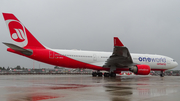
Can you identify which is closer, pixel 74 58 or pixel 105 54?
pixel 74 58

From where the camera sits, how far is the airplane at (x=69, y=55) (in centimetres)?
2027

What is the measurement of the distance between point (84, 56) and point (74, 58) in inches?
54.0

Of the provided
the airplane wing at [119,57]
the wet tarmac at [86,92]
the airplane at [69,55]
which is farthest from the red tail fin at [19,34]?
the wet tarmac at [86,92]

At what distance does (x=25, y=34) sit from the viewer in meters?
21.1

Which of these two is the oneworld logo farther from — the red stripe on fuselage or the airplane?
the red stripe on fuselage

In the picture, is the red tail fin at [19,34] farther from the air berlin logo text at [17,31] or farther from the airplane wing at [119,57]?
the airplane wing at [119,57]

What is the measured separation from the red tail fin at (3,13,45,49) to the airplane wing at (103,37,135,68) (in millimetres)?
8595

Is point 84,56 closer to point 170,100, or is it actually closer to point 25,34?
point 25,34

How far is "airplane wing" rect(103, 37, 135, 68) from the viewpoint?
1906cm

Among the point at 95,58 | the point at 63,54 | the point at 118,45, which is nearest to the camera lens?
the point at 118,45

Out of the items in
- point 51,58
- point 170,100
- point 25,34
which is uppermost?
point 25,34

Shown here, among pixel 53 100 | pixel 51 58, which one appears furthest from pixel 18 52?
pixel 53 100

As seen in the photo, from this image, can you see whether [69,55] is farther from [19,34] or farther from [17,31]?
[17,31]

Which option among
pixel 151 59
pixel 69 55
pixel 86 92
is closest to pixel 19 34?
pixel 69 55
